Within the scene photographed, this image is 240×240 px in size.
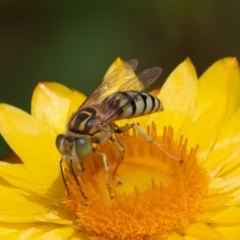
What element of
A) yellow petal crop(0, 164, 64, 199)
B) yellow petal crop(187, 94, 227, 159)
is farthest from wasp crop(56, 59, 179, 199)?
yellow petal crop(187, 94, 227, 159)

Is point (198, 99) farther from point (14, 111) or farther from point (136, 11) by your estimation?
point (136, 11)

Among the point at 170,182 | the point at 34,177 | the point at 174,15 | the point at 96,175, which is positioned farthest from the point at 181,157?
the point at 174,15

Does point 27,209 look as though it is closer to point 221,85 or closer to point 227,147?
point 227,147

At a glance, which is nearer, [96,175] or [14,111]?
[96,175]

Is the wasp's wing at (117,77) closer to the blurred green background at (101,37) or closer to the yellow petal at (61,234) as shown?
the yellow petal at (61,234)

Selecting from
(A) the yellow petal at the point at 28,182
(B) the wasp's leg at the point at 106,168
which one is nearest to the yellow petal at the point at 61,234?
(A) the yellow petal at the point at 28,182

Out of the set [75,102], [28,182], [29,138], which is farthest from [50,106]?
[28,182]
